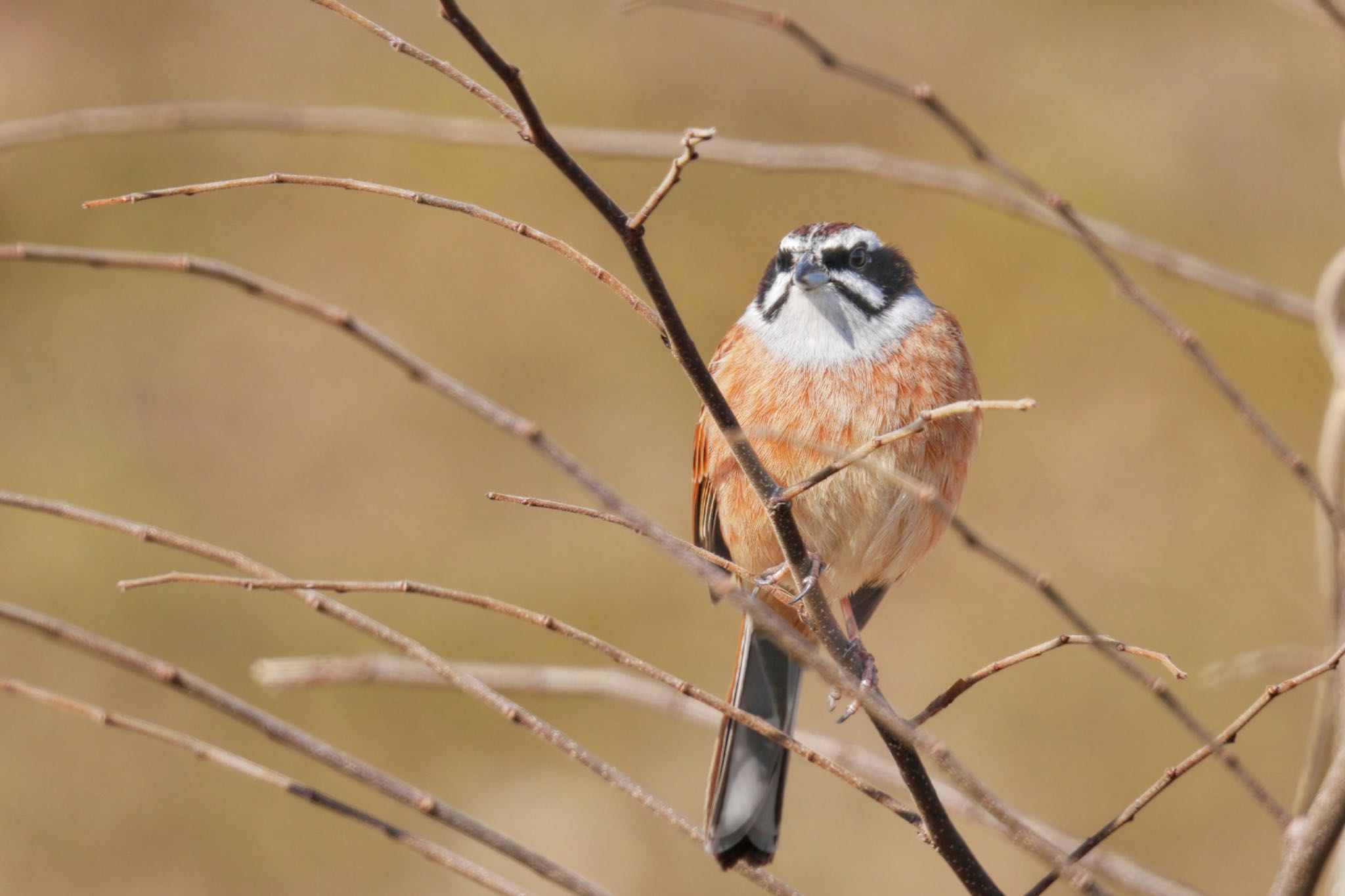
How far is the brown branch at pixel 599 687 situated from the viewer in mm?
2467

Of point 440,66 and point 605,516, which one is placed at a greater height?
point 440,66

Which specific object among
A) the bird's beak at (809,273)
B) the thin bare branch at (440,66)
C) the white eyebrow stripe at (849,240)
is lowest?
the thin bare branch at (440,66)

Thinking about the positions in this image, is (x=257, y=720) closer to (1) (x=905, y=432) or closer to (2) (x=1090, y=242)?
(1) (x=905, y=432)

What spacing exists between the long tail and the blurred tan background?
2.17 m

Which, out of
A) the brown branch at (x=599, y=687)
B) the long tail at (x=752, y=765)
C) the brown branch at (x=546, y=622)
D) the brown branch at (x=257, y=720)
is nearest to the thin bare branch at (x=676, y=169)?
the brown branch at (x=546, y=622)

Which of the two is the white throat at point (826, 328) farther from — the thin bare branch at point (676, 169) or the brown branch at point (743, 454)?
the thin bare branch at point (676, 169)

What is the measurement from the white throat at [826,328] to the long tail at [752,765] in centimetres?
78

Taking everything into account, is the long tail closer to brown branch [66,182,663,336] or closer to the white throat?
the white throat

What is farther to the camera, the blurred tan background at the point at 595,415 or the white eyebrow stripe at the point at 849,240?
the blurred tan background at the point at 595,415

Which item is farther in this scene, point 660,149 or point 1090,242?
point 660,149

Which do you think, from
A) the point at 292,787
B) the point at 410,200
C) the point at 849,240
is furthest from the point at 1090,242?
the point at 292,787

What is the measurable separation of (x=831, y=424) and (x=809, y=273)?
0.37m

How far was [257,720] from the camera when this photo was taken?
82.7 inches

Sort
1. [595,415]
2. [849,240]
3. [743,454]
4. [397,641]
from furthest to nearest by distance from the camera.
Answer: [595,415], [849,240], [397,641], [743,454]
